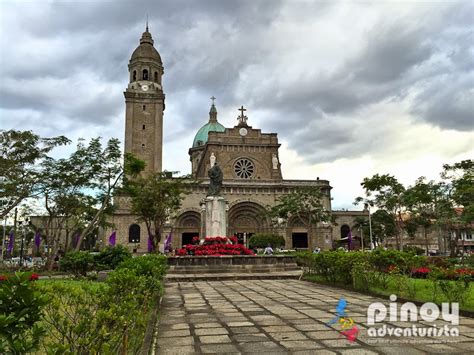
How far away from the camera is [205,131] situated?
58.0 m

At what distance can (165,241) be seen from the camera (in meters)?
39.8

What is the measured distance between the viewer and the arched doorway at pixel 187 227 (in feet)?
136

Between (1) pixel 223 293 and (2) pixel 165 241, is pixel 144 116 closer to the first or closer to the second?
(2) pixel 165 241

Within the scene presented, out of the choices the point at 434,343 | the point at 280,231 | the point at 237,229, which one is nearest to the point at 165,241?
the point at 237,229

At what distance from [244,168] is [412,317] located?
128ft

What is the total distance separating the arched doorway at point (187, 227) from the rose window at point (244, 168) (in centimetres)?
723

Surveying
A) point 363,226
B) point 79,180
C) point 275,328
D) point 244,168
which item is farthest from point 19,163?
point 363,226

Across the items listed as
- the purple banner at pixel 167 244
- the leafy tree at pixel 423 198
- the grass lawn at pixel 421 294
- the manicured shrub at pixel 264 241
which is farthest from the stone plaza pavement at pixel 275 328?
the purple banner at pixel 167 244

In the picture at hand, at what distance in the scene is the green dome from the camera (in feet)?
188

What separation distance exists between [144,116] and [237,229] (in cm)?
1646

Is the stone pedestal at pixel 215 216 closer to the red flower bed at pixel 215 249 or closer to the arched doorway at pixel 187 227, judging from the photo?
the red flower bed at pixel 215 249

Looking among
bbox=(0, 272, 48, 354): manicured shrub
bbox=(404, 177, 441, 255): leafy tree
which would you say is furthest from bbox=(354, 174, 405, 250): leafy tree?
bbox=(0, 272, 48, 354): manicured shrub

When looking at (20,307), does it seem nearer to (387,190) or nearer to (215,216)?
(215,216)

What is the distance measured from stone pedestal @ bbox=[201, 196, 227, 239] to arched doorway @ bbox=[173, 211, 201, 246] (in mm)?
21788
